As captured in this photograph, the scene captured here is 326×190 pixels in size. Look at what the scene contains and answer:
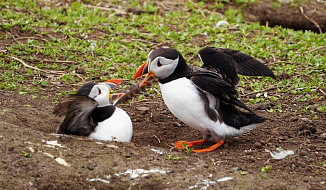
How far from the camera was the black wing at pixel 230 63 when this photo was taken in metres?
5.07

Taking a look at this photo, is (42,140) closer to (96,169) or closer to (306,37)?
(96,169)

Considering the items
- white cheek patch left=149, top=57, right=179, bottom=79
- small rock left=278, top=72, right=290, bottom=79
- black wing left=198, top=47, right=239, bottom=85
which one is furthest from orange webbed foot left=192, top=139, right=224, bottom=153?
small rock left=278, top=72, right=290, bottom=79

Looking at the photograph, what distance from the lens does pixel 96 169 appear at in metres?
3.90

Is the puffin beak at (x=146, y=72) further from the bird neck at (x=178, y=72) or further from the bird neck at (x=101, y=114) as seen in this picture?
the bird neck at (x=101, y=114)

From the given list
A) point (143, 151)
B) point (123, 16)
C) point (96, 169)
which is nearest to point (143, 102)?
point (143, 151)

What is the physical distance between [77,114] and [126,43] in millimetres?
3033

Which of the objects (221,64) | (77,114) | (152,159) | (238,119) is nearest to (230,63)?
(221,64)

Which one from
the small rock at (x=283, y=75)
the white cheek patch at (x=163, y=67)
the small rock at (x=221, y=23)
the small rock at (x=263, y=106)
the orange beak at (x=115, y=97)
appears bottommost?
the small rock at (x=263, y=106)

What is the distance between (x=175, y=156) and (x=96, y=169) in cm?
72

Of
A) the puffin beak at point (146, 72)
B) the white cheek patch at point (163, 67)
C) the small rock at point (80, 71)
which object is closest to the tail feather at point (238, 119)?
the white cheek patch at point (163, 67)

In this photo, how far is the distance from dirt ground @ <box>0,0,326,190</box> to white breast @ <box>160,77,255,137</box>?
291 mm

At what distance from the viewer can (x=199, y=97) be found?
4551mm

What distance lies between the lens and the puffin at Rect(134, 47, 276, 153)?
14.9 ft

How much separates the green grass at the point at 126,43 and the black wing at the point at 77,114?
1394 millimetres
